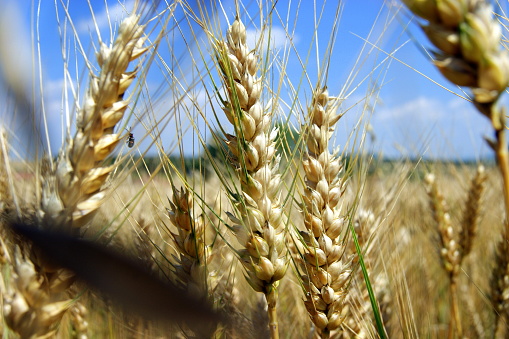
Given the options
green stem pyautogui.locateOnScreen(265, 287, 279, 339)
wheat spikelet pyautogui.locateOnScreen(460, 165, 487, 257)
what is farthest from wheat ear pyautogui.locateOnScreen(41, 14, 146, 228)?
wheat spikelet pyautogui.locateOnScreen(460, 165, 487, 257)

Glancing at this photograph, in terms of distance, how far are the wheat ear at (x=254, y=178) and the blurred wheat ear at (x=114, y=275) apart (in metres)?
0.42

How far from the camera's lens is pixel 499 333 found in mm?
2012

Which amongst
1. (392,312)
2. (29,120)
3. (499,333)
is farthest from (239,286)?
(499,333)

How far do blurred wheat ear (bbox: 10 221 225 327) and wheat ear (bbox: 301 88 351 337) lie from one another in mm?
540

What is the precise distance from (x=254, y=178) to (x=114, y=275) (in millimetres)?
524

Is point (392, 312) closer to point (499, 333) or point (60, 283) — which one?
point (499, 333)

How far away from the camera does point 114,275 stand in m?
0.56

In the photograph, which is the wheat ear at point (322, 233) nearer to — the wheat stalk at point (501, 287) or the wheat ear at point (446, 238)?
the wheat ear at point (446, 238)

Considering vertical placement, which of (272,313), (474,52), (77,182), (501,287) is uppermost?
(474,52)

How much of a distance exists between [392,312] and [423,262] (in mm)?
899

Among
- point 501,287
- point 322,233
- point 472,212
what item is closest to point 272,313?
point 322,233

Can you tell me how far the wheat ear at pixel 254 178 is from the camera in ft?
3.33

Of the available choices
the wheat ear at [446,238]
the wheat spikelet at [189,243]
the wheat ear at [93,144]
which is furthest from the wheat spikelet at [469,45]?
the wheat ear at [446,238]

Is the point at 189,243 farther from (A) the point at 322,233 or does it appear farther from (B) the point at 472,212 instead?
(B) the point at 472,212
